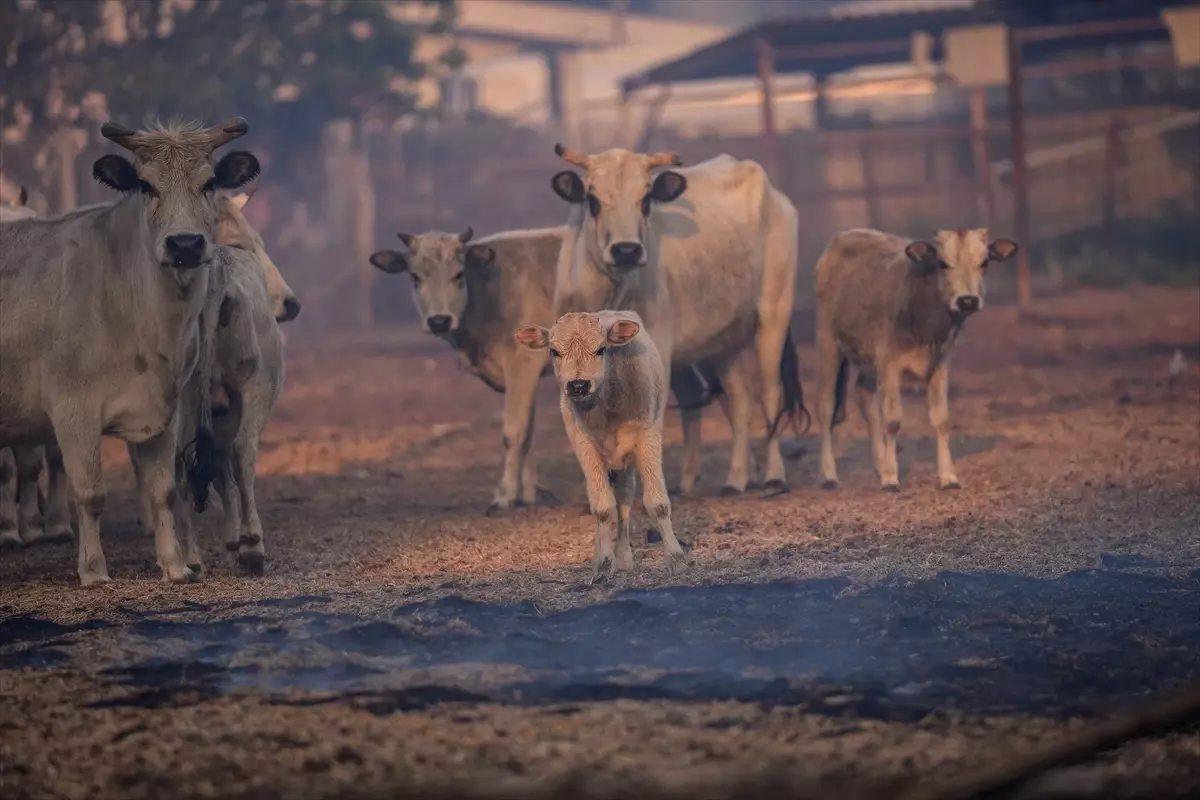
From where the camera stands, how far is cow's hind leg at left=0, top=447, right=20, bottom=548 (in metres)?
10.6

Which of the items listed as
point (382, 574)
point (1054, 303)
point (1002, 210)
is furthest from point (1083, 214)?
point (382, 574)

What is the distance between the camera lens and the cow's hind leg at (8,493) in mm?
10639

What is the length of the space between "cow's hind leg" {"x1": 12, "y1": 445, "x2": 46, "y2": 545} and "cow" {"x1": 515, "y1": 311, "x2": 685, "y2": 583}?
403 cm

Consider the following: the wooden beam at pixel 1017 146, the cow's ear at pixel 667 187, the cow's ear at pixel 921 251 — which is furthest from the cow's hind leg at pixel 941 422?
the wooden beam at pixel 1017 146

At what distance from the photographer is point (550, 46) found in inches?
1531

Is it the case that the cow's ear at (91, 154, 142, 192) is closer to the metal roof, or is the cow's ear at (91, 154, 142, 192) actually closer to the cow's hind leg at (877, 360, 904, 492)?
the cow's hind leg at (877, 360, 904, 492)

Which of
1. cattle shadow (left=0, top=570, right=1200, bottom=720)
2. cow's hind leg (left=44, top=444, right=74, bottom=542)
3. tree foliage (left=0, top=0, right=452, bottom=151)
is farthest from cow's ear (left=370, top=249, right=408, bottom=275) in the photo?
tree foliage (left=0, top=0, right=452, bottom=151)

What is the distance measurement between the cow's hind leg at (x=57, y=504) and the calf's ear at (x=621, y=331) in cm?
431

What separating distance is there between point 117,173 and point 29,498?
3110mm

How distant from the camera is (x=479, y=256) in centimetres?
1170

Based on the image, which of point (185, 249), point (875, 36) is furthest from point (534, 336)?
point (875, 36)

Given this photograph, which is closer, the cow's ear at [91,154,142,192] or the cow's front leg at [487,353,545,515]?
the cow's ear at [91,154,142,192]

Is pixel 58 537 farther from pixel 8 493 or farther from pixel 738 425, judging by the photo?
pixel 738 425

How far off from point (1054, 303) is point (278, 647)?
47.4 feet
